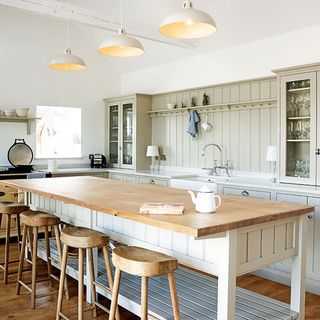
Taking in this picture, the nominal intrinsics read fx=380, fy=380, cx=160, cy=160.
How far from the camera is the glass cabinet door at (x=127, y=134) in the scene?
6.27 metres

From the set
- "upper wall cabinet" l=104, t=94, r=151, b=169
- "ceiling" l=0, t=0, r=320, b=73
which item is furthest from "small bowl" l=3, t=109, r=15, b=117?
"ceiling" l=0, t=0, r=320, b=73

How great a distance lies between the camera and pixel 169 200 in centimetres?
263

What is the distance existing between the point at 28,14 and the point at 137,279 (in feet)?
15.2

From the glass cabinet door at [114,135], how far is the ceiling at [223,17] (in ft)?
4.28

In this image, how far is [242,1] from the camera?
412 cm

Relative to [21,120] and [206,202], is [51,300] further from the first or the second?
[21,120]

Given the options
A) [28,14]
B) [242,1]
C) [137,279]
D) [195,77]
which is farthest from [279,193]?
[28,14]

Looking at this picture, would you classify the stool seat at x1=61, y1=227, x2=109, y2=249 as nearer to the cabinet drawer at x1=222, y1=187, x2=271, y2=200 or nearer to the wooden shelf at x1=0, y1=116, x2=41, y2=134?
the cabinet drawer at x1=222, y1=187, x2=271, y2=200

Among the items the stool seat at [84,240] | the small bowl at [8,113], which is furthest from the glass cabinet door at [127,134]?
the stool seat at [84,240]

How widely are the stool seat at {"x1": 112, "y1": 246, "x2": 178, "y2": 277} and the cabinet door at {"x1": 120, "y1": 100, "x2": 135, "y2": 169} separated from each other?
13.3ft

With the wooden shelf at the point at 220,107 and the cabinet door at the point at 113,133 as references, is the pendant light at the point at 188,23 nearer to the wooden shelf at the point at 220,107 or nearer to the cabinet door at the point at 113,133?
the wooden shelf at the point at 220,107

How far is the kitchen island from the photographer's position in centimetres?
192

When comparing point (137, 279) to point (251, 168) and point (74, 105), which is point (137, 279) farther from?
point (74, 105)

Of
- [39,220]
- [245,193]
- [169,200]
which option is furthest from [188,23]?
[245,193]
